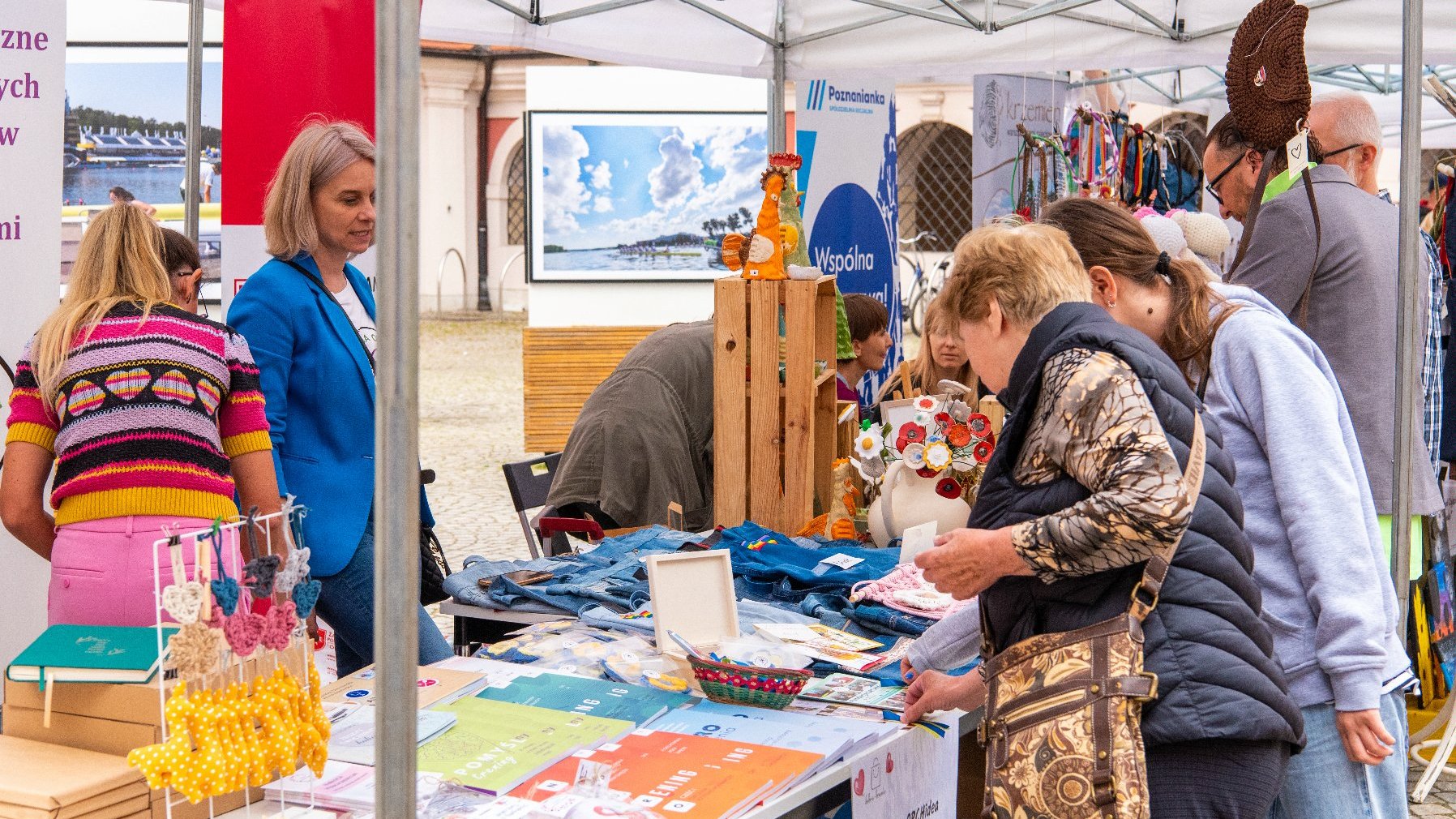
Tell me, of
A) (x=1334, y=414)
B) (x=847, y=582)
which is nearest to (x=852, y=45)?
(x=847, y=582)

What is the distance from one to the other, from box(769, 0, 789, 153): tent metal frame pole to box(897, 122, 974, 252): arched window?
500 inches

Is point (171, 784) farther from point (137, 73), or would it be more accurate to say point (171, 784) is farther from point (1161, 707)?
point (137, 73)

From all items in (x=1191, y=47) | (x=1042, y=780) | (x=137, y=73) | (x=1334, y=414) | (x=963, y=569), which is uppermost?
(x=137, y=73)

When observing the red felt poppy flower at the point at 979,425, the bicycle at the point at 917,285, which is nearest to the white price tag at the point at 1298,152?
the red felt poppy flower at the point at 979,425

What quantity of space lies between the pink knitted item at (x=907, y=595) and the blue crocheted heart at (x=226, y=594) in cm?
149

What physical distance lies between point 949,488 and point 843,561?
37 centimetres

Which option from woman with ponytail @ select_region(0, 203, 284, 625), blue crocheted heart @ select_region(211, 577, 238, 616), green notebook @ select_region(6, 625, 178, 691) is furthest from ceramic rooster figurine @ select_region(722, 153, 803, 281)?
blue crocheted heart @ select_region(211, 577, 238, 616)

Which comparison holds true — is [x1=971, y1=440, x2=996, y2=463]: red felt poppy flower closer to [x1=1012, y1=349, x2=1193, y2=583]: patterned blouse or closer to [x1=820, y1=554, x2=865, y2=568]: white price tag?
[x1=820, y1=554, x2=865, y2=568]: white price tag


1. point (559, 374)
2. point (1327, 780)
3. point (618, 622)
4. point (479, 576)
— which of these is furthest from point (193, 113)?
point (559, 374)

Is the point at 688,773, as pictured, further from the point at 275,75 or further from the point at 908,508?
the point at 275,75

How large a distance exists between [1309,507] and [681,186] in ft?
34.3

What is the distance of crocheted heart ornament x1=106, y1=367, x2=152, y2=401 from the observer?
230cm

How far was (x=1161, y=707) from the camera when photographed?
164 cm

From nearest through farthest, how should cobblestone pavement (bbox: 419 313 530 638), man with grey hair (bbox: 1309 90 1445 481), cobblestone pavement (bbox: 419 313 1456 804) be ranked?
man with grey hair (bbox: 1309 90 1445 481), cobblestone pavement (bbox: 419 313 1456 804), cobblestone pavement (bbox: 419 313 530 638)
